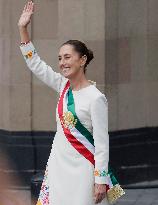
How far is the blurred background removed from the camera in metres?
9.77

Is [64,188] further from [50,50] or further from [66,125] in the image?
[50,50]

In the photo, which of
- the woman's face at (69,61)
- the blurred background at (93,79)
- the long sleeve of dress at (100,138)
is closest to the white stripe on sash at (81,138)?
the long sleeve of dress at (100,138)

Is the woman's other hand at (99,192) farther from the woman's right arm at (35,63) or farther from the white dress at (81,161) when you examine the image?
the woman's right arm at (35,63)

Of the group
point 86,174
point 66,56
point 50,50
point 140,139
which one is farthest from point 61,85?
point 140,139

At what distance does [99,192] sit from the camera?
550cm

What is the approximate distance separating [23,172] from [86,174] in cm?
462

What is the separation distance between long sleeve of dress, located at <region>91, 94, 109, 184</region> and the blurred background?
160 inches

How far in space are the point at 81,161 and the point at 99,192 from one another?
A: 0.26 metres

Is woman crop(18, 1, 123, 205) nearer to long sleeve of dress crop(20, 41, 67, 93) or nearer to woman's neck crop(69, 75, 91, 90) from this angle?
woman's neck crop(69, 75, 91, 90)

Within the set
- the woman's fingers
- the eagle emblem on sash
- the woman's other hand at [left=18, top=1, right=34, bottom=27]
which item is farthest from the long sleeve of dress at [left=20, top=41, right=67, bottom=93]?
the woman's fingers

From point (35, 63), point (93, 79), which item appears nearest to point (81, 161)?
point (35, 63)

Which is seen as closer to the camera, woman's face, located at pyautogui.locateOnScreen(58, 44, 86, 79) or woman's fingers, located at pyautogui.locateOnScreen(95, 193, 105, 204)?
woman's fingers, located at pyautogui.locateOnScreen(95, 193, 105, 204)

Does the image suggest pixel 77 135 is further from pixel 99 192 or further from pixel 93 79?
pixel 93 79

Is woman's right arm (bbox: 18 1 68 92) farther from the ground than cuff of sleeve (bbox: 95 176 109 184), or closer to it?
farther from the ground
